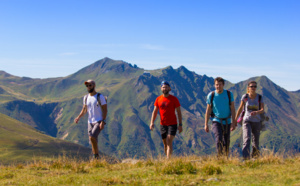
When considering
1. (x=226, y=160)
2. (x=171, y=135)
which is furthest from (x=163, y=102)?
(x=226, y=160)

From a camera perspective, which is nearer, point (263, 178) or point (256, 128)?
point (263, 178)

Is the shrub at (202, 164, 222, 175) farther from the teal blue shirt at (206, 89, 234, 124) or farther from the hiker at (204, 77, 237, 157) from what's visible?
the teal blue shirt at (206, 89, 234, 124)

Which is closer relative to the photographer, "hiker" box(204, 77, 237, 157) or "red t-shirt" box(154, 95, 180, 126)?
"hiker" box(204, 77, 237, 157)

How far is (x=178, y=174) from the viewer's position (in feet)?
24.8

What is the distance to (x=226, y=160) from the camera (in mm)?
8992

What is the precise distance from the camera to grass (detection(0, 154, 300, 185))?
21.7ft

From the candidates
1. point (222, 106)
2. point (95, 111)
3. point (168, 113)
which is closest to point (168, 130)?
point (168, 113)

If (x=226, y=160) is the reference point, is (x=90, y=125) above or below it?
above

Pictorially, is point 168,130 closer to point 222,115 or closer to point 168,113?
point 168,113

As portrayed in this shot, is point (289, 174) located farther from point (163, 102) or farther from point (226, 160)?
point (163, 102)

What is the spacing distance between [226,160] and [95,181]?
160 inches

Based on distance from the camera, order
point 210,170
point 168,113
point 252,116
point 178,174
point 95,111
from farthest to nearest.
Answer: point 95,111 → point 168,113 → point 252,116 → point 178,174 → point 210,170

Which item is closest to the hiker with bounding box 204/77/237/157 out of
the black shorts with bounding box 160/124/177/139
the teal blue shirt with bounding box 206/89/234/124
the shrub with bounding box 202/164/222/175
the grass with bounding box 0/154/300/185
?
the teal blue shirt with bounding box 206/89/234/124

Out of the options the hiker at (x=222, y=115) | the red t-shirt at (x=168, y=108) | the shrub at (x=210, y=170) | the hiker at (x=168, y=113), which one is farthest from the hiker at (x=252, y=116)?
the shrub at (x=210, y=170)
